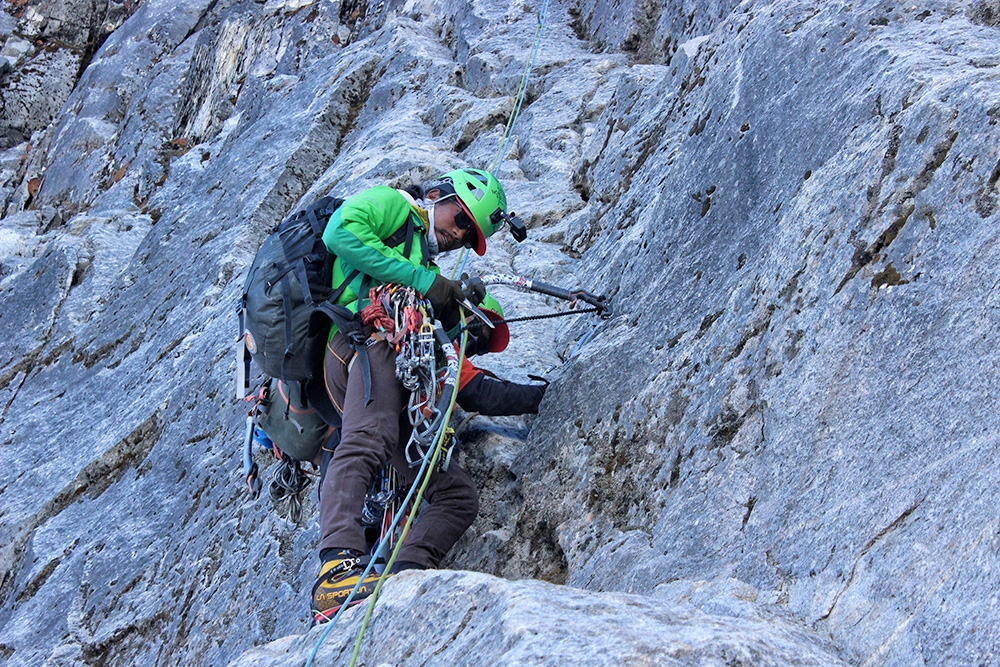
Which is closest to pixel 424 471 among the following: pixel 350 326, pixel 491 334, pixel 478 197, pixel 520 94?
pixel 350 326

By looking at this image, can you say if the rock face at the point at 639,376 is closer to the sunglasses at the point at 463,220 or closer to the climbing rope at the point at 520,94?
the climbing rope at the point at 520,94

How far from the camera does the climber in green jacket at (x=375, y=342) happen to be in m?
5.51

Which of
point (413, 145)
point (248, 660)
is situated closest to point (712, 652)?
point (248, 660)

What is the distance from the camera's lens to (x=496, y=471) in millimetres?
6645

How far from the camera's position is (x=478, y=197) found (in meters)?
6.98

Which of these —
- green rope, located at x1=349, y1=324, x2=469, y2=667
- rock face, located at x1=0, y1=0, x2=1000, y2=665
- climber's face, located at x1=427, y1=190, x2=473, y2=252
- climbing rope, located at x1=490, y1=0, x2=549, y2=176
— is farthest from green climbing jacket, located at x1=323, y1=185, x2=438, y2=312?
climbing rope, located at x1=490, y1=0, x2=549, y2=176

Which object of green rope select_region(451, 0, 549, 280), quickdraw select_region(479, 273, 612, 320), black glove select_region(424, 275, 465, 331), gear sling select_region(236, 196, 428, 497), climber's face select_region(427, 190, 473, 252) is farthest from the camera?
green rope select_region(451, 0, 549, 280)

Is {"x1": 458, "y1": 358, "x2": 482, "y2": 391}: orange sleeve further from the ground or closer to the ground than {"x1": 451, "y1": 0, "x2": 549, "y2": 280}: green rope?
closer to the ground

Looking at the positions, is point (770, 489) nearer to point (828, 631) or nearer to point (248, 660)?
point (828, 631)

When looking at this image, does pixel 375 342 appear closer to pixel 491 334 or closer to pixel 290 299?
pixel 290 299

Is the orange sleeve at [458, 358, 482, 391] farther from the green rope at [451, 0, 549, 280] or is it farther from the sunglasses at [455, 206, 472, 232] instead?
the green rope at [451, 0, 549, 280]

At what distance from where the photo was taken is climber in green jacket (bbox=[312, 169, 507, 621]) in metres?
5.51

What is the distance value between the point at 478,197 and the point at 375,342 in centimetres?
151

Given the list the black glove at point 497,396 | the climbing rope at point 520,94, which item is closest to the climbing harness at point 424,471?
the black glove at point 497,396
